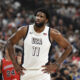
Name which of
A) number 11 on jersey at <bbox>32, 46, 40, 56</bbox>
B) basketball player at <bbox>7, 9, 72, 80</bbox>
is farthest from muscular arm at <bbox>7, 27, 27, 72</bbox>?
number 11 on jersey at <bbox>32, 46, 40, 56</bbox>

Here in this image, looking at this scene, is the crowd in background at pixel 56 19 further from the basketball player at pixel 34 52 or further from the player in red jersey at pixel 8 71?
the basketball player at pixel 34 52

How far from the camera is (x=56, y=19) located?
15.7 metres

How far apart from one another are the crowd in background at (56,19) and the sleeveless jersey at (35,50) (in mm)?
4559

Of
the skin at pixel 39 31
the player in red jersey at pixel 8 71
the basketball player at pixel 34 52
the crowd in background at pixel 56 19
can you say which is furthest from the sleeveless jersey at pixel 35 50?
the crowd in background at pixel 56 19

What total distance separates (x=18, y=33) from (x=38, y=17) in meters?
0.46

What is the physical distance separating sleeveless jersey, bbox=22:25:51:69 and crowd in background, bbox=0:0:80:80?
4559mm

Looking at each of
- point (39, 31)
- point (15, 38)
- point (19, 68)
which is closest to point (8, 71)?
point (19, 68)

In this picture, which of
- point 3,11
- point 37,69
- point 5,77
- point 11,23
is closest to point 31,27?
point 37,69

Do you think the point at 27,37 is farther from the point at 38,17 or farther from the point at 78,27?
the point at 78,27

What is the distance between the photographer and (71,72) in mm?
10578

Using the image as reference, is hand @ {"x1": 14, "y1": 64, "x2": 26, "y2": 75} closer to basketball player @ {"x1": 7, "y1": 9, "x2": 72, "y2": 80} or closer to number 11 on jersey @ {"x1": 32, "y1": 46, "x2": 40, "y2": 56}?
basketball player @ {"x1": 7, "y1": 9, "x2": 72, "y2": 80}

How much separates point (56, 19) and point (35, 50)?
10489 millimetres

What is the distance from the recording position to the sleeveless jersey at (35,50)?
5.31 m

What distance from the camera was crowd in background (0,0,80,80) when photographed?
11.9 metres
